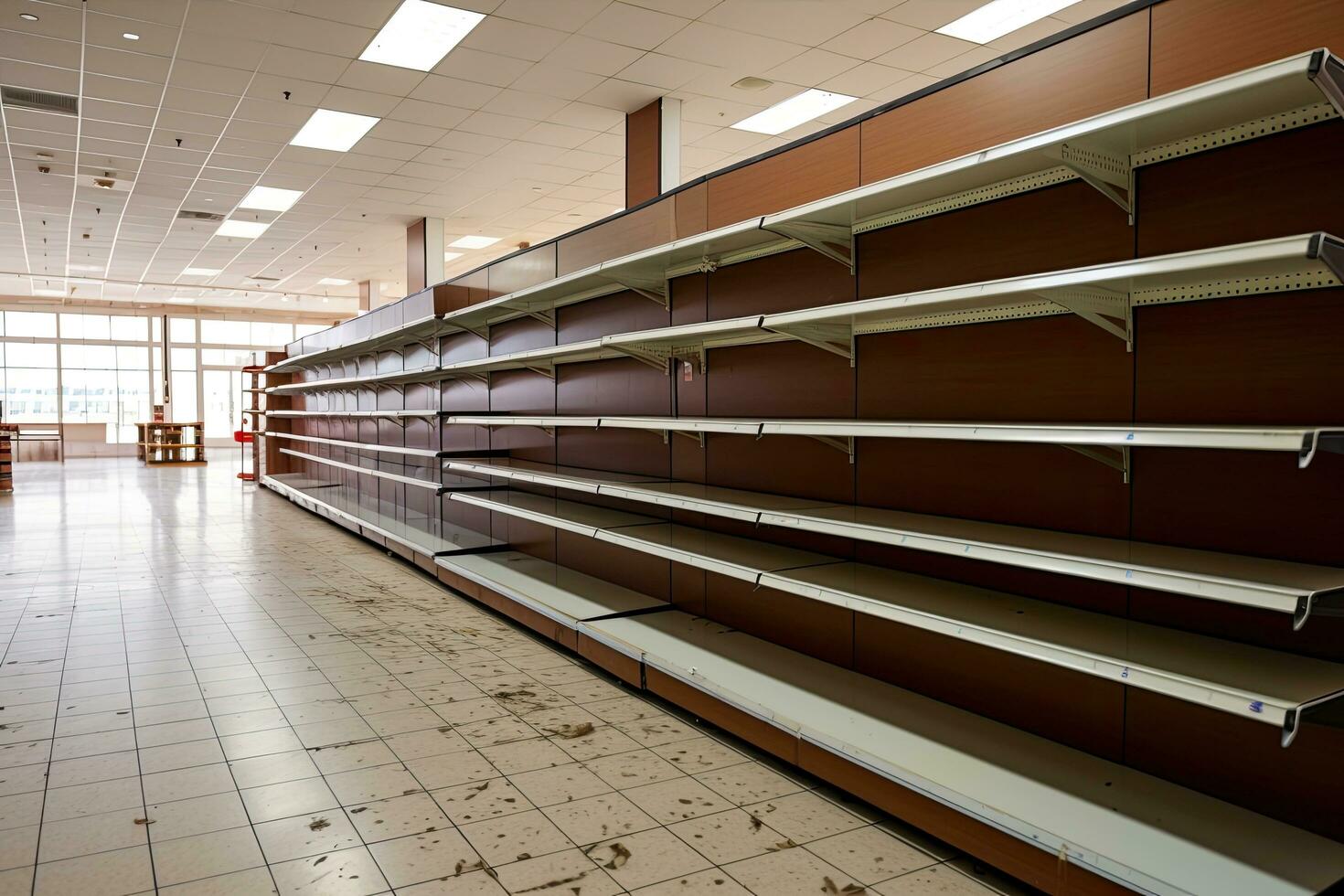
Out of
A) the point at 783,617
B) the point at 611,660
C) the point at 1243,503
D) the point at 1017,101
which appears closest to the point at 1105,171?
the point at 1017,101

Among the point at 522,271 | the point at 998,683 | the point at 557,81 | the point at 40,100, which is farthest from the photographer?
the point at 40,100

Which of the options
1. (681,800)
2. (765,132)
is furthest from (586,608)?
(765,132)

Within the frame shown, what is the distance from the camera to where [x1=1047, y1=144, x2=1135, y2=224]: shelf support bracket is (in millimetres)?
2188

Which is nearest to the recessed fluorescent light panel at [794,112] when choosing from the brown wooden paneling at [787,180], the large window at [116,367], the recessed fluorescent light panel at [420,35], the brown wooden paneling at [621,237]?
the recessed fluorescent light panel at [420,35]

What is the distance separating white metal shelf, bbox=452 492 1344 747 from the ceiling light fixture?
11.2 m

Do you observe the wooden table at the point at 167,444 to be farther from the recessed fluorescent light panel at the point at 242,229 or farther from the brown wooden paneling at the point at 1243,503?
the brown wooden paneling at the point at 1243,503

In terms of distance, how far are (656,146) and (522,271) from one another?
2.60m

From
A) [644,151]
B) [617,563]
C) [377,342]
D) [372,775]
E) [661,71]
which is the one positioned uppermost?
[661,71]

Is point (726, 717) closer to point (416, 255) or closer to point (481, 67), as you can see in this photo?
point (481, 67)

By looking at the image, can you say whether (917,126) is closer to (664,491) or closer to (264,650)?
(664,491)

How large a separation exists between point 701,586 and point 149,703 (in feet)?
8.09

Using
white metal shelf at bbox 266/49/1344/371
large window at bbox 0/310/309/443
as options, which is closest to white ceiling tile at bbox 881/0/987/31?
white metal shelf at bbox 266/49/1344/371

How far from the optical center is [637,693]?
374cm

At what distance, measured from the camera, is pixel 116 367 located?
23266 millimetres
